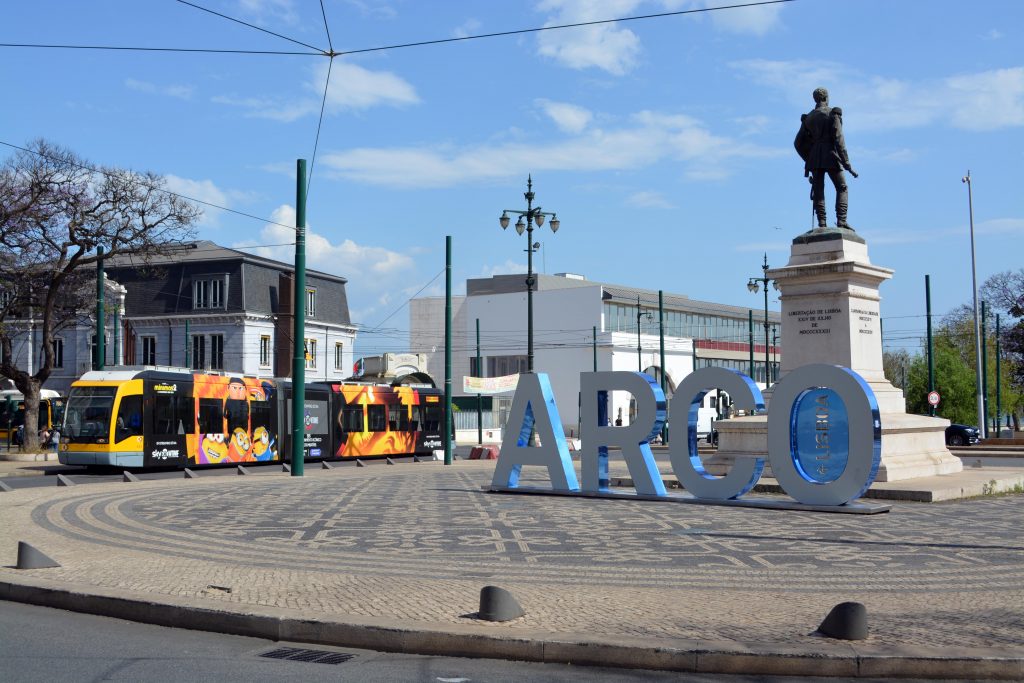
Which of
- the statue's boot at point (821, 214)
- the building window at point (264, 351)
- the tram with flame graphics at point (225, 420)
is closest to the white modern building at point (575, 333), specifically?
the building window at point (264, 351)

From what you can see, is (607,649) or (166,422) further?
(166,422)

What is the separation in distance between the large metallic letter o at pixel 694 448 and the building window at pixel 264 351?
177 ft

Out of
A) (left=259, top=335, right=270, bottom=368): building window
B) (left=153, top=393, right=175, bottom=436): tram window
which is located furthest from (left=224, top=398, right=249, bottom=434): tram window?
(left=259, top=335, right=270, bottom=368): building window

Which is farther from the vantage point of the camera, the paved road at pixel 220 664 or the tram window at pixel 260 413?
the tram window at pixel 260 413

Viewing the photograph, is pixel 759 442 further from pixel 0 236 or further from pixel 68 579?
pixel 0 236

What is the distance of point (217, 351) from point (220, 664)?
62785 millimetres

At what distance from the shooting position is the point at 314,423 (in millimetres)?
37719

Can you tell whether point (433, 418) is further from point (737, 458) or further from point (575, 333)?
point (575, 333)

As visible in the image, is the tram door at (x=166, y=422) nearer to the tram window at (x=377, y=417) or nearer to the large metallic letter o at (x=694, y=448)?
the tram window at (x=377, y=417)

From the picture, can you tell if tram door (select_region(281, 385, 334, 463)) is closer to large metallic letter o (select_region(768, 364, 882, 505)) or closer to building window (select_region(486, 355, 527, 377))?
large metallic letter o (select_region(768, 364, 882, 505))

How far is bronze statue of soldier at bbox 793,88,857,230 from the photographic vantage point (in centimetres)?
2155

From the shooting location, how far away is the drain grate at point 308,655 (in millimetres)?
7379

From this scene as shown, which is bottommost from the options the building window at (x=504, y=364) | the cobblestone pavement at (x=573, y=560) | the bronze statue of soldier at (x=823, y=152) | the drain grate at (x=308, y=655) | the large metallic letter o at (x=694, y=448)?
the drain grate at (x=308, y=655)

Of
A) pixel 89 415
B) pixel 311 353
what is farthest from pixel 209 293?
pixel 89 415
